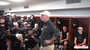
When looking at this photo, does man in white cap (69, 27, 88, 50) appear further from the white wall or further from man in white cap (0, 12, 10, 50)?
man in white cap (0, 12, 10, 50)

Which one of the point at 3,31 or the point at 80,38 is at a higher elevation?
the point at 3,31

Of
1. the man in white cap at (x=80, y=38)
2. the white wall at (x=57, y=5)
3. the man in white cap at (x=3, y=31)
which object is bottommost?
the man in white cap at (x=80, y=38)

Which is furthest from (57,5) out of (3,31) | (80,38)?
(3,31)

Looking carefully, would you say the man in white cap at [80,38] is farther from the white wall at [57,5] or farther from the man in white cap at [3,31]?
the man in white cap at [3,31]

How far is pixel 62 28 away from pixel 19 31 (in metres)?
2.04

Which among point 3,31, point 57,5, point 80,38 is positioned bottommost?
point 80,38

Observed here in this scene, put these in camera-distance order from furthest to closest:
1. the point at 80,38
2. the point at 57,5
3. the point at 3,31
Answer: the point at 57,5
the point at 80,38
the point at 3,31

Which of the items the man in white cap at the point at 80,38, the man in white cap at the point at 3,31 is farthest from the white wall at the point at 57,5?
the man in white cap at the point at 3,31

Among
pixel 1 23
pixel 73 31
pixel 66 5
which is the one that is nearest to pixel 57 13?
pixel 66 5

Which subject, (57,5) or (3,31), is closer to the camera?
(3,31)

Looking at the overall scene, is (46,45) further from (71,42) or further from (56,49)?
(71,42)

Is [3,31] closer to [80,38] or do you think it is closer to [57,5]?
[57,5]

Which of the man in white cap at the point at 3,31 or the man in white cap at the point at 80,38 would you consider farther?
the man in white cap at the point at 80,38

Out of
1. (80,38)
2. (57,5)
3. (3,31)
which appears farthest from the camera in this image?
(57,5)
